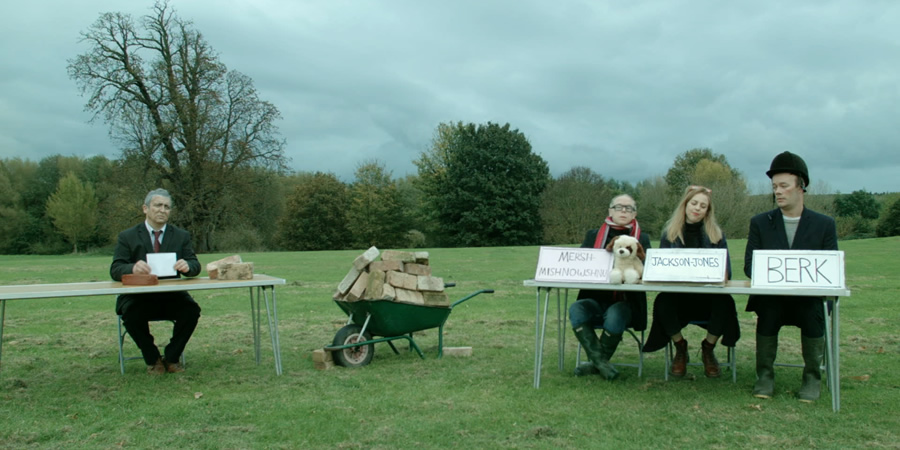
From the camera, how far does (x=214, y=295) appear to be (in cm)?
1195

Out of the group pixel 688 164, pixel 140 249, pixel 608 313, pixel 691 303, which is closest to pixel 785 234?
pixel 691 303

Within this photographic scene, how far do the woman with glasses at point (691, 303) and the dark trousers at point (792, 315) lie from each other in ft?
0.93

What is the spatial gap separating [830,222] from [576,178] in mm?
41583

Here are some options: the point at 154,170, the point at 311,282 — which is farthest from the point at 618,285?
the point at 154,170

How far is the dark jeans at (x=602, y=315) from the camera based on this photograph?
5031mm

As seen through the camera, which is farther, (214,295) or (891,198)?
(891,198)

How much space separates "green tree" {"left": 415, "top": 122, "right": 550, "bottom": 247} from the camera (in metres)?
45.7

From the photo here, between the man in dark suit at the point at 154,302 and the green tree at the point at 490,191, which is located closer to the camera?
the man in dark suit at the point at 154,302

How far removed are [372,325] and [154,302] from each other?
187 cm

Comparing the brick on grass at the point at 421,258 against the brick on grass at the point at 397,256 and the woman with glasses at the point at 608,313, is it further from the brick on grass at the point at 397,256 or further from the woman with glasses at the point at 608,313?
the woman with glasses at the point at 608,313

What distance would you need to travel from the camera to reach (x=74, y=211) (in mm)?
45844

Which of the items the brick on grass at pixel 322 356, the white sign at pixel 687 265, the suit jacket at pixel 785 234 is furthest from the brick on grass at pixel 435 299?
the suit jacket at pixel 785 234

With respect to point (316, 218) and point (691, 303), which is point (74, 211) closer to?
point (316, 218)

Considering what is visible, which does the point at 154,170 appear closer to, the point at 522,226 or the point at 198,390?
the point at 522,226
